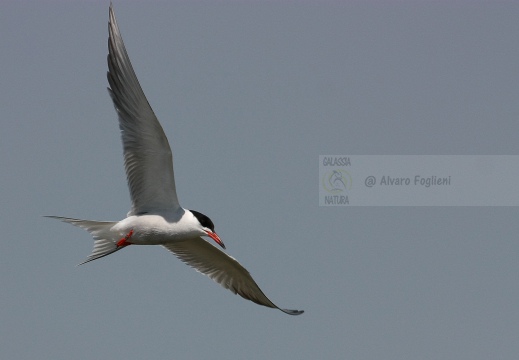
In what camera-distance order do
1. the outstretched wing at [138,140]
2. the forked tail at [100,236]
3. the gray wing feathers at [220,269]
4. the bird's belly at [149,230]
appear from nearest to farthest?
the outstretched wing at [138,140] < the bird's belly at [149,230] < the forked tail at [100,236] < the gray wing feathers at [220,269]

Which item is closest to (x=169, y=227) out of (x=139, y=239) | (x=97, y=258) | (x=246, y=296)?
(x=139, y=239)

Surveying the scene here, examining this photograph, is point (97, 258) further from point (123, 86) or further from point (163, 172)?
point (123, 86)

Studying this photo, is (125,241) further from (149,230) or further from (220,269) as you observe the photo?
(220,269)

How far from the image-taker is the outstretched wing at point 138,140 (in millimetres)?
8984

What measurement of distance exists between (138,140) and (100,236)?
1300mm

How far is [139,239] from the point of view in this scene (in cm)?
941

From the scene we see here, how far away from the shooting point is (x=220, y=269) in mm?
11273

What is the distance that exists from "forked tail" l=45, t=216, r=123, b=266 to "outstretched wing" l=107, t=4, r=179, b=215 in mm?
364

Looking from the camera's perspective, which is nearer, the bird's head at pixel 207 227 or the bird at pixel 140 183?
the bird at pixel 140 183

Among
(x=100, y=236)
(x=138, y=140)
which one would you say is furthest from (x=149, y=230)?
(x=138, y=140)

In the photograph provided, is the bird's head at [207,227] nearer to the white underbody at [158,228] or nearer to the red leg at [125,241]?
the white underbody at [158,228]

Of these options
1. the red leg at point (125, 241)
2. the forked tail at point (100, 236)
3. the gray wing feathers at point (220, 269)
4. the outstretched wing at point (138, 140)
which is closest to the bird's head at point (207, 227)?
the outstretched wing at point (138, 140)

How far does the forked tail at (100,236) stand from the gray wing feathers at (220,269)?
1476 mm

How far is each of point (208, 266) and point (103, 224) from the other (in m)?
2.11
